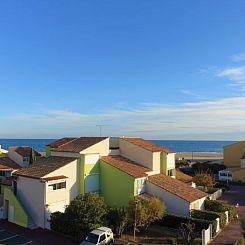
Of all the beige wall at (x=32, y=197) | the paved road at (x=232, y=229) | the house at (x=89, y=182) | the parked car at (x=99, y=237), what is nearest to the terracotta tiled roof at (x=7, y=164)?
the house at (x=89, y=182)

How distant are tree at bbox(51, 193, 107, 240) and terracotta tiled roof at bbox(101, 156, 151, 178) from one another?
7720 mm

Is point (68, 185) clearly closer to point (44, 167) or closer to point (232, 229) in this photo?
point (44, 167)

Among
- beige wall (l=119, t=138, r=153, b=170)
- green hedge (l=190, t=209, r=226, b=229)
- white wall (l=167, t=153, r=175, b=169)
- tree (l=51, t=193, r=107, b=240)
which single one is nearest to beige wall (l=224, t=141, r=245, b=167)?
white wall (l=167, t=153, r=175, b=169)

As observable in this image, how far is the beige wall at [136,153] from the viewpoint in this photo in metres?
42.1

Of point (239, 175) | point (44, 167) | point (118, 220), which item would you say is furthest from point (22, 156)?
point (239, 175)

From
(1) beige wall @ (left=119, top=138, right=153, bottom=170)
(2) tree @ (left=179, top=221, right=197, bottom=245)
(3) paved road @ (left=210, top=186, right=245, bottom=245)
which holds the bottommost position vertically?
(3) paved road @ (left=210, top=186, right=245, bottom=245)

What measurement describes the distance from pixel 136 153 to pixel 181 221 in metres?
13.1

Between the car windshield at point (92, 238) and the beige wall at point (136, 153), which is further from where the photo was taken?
the beige wall at point (136, 153)

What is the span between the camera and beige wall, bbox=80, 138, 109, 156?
38497 mm

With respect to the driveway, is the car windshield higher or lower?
higher

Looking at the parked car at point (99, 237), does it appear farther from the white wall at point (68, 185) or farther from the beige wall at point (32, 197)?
the beige wall at point (32, 197)

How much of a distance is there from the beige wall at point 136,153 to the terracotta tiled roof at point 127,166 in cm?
77

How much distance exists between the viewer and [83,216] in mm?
28703

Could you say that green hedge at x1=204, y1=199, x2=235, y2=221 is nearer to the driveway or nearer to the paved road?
the paved road
